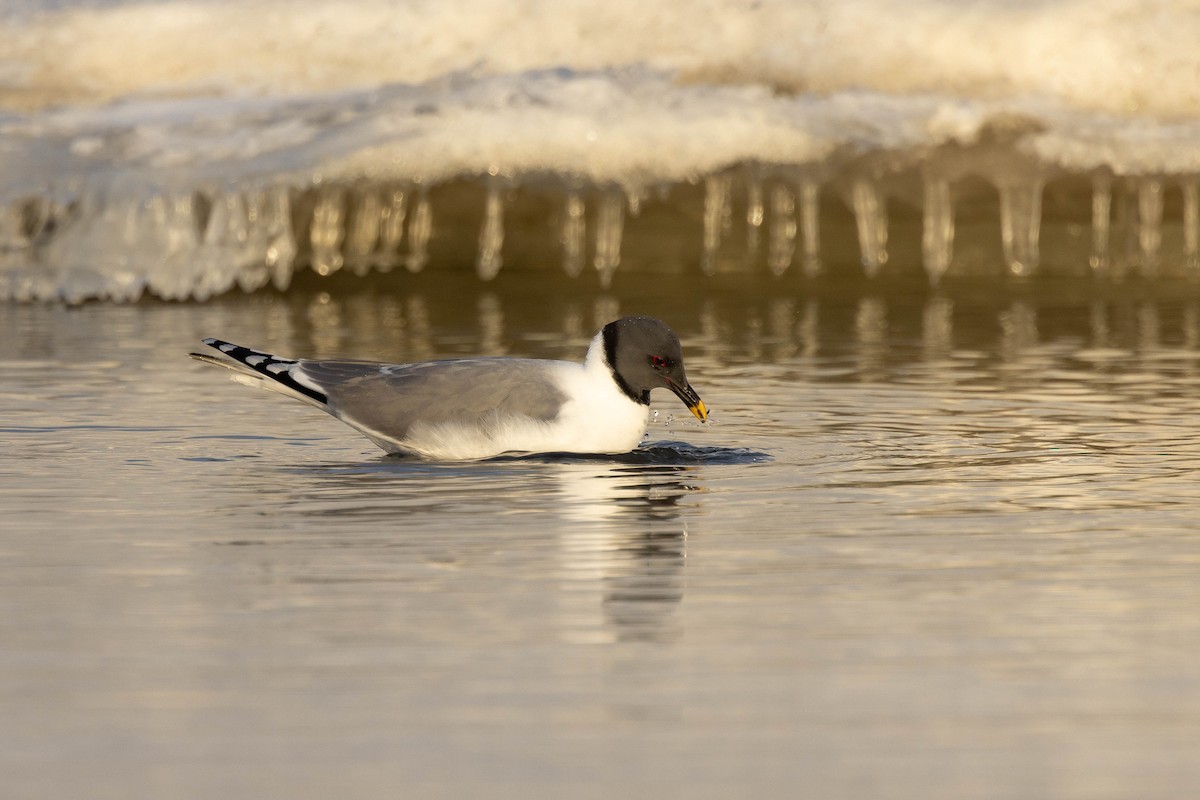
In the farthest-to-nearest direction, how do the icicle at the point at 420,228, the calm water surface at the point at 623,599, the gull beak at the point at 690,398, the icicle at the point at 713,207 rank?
the icicle at the point at 420,228 < the icicle at the point at 713,207 < the gull beak at the point at 690,398 < the calm water surface at the point at 623,599

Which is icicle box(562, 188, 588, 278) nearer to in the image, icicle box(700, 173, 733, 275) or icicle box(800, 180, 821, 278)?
icicle box(700, 173, 733, 275)

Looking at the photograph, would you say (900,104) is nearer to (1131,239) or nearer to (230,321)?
(1131,239)

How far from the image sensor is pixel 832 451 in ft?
32.2

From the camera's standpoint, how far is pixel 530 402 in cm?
948

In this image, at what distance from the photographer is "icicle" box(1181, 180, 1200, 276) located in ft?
57.8

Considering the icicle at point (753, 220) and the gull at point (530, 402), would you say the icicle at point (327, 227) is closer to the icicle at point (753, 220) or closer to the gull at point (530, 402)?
the icicle at point (753, 220)

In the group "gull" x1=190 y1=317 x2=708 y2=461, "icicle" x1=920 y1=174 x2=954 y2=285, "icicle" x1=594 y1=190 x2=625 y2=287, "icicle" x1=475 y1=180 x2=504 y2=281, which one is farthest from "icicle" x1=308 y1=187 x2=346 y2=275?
"gull" x1=190 y1=317 x2=708 y2=461

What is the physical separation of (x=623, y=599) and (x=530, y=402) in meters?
3.15

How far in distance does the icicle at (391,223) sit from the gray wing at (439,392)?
320 inches

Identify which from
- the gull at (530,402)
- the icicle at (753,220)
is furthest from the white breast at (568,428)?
the icicle at (753,220)

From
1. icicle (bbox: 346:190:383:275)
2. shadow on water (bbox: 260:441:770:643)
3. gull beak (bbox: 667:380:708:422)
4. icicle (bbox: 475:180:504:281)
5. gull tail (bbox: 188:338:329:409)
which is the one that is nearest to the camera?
shadow on water (bbox: 260:441:770:643)

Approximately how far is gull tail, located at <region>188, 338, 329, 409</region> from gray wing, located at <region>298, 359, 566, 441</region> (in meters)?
0.04

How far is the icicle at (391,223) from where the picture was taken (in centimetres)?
1855

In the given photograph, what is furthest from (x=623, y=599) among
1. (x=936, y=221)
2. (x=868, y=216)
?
(x=936, y=221)
